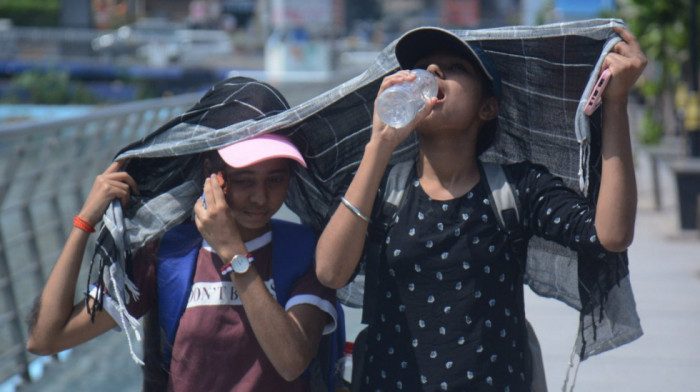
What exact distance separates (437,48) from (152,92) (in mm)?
26272

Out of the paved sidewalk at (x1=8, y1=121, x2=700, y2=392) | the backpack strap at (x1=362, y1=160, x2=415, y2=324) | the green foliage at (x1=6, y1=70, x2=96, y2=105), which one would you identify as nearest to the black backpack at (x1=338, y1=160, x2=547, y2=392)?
the backpack strap at (x1=362, y1=160, x2=415, y2=324)

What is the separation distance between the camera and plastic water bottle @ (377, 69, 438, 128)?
82.0 inches

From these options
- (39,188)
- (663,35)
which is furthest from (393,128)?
(663,35)

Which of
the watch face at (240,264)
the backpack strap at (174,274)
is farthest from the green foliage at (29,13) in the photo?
the watch face at (240,264)

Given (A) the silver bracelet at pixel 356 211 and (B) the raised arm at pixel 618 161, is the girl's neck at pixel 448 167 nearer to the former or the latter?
(A) the silver bracelet at pixel 356 211

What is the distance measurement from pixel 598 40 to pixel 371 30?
46809mm

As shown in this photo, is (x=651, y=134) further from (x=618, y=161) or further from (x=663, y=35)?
(x=618, y=161)

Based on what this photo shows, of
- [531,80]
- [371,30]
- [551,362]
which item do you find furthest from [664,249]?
[371,30]

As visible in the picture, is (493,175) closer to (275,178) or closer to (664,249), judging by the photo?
(275,178)

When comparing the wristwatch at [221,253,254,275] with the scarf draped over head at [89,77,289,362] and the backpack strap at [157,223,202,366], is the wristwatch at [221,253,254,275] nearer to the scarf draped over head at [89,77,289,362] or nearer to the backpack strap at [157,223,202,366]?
the backpack strap at [157,223,202,366]

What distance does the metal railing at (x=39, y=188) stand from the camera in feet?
17.0

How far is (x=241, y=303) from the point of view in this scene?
228 cm

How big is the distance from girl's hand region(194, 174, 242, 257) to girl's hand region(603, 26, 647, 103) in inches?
34.9

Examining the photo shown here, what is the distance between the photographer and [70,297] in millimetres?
2373
